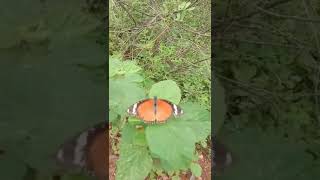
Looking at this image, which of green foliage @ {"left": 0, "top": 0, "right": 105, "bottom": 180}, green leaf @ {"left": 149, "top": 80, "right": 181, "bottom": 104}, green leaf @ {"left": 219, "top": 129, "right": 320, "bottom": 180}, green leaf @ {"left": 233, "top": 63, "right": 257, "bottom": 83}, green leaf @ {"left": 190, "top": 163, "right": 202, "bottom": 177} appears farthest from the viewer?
green leaf @ {"left": 233, "top": 63, "right": 257, "bottom": 83}

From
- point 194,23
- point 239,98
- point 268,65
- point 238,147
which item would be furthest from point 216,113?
point 194,23

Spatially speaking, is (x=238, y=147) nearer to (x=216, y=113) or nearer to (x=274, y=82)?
(x=216, y=113)

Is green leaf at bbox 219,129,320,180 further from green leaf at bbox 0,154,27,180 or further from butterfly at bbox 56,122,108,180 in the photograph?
green leaf at bbox 0,154,27,180

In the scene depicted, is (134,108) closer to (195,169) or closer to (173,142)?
(173,142)

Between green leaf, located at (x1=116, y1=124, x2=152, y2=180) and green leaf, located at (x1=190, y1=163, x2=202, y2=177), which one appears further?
green leaf, located at (x1=190, y1=163, x2=202, y2=177)

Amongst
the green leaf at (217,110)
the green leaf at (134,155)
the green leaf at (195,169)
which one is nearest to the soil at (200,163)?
the green leaf at (195,169)

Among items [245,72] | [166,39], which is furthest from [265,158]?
[166,39]

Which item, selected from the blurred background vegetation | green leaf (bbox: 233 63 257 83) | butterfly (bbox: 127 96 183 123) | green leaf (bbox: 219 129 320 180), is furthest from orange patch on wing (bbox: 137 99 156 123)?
green leaf (bbox: 233 63 257 83)
